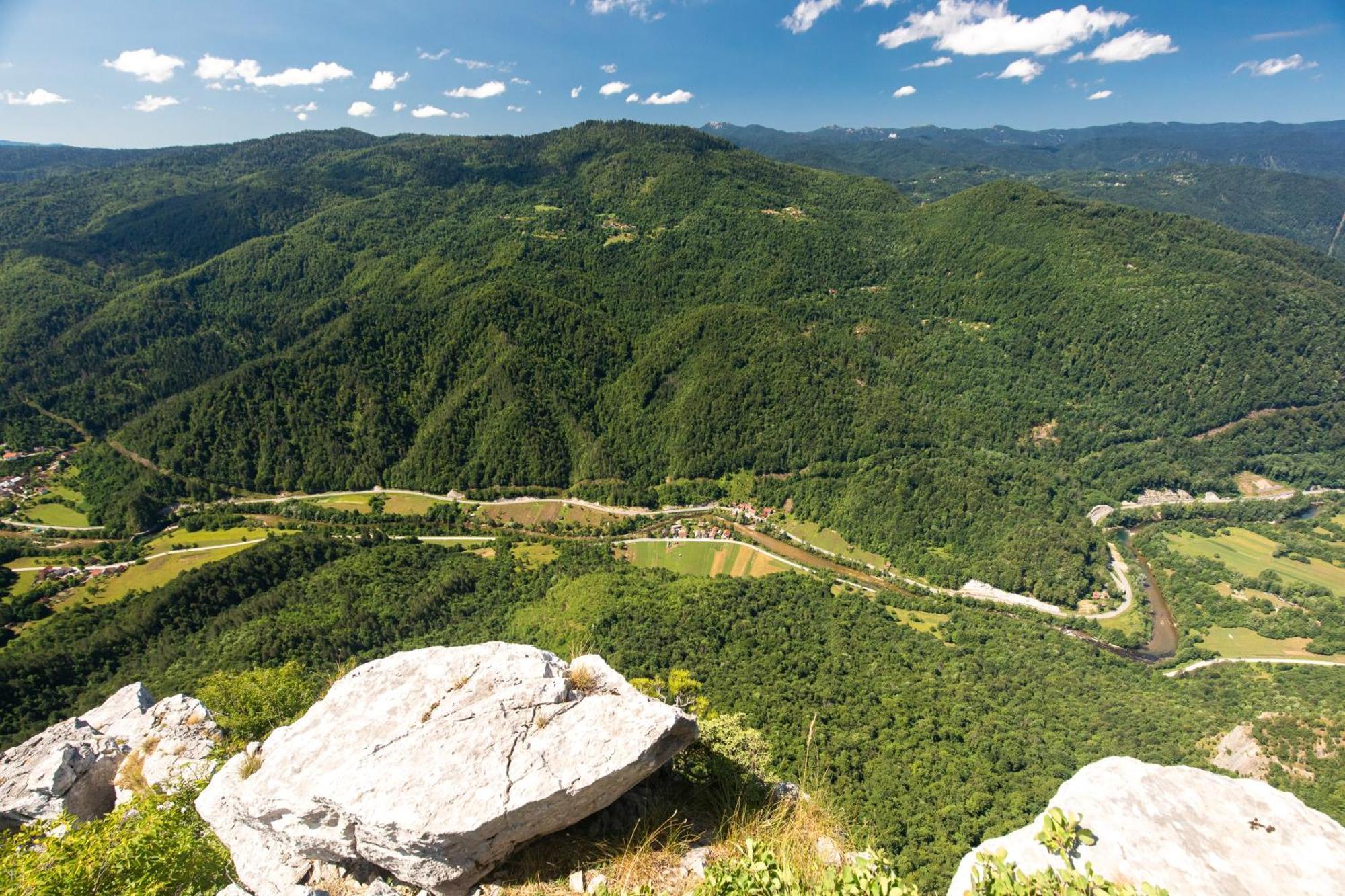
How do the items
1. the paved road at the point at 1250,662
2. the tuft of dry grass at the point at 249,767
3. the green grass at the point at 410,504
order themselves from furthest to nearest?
the green grass at the point at 410,504 < the paved road at the point at 1250,662 < the tuft of dry grass at the point at 249,767

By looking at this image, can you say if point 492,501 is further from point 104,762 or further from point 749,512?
point 104,762

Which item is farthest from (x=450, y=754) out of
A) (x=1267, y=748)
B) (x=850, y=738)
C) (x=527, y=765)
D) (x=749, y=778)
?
(x=1267, y=748)

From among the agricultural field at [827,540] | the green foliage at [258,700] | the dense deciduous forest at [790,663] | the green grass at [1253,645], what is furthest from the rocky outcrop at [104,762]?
the green grass at [1253,645]

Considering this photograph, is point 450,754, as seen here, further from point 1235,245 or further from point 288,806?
point 1235,245

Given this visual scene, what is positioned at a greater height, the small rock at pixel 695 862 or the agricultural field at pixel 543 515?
the small rock at pixel 695 862

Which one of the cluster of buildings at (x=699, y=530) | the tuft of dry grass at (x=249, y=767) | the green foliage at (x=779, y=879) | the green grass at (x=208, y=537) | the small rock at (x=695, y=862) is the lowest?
the cluster of buildings at (x=699, y=530)

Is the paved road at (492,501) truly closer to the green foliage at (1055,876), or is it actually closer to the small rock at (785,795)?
the small rock at (785,795)

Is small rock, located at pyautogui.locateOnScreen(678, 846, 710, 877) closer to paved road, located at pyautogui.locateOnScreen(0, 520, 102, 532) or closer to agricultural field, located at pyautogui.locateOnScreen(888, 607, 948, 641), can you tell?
agricultural field, located at pyautogui.locateOnScreen(888, 607, 948, 641)

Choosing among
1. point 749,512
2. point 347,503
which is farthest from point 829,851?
point 347,503
